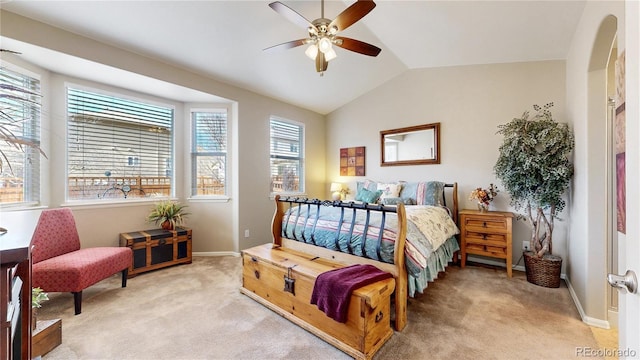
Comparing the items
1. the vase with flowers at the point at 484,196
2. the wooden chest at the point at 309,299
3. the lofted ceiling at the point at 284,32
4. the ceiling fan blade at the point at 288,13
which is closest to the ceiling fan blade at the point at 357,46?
the ceiling fan blade at the point at 288,13

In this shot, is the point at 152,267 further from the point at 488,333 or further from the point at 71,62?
the point at 488,333

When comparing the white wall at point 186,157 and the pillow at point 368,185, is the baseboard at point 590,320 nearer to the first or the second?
the pillow at point 368,185

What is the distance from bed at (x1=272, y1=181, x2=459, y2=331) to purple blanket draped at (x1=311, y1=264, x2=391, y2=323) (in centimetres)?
22

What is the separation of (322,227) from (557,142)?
263 centimetres

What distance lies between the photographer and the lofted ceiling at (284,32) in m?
2.40

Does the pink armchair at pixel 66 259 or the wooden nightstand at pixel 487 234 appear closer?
the pink armchair at pixel 66 259

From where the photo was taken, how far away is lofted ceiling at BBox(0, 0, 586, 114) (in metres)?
2.40

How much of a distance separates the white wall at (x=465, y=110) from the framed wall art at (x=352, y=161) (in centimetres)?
13

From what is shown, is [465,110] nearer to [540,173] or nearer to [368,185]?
[540,173]

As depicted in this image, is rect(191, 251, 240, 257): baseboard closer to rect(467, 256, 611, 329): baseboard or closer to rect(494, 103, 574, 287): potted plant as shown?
rect(467, 256, 611, 329): baseboard

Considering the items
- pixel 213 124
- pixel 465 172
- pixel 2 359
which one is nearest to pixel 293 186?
pixel 213 124

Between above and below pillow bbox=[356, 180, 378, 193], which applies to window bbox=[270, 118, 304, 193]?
above

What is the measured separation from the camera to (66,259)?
241 cm

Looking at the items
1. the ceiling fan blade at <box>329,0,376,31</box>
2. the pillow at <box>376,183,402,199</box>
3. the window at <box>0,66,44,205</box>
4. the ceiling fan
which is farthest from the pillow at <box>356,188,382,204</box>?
the window at <box>0,66,44,205</box>
